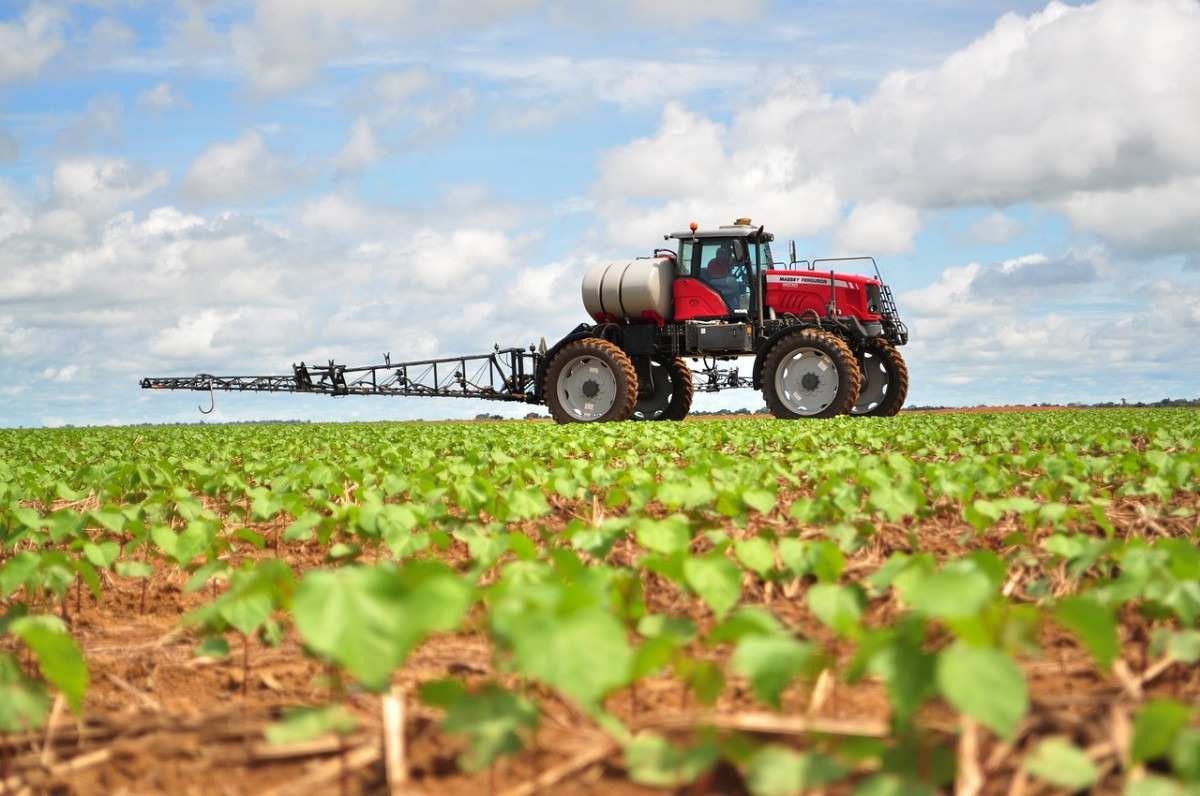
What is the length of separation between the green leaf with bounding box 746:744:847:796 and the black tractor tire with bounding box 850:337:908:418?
16.6 metres

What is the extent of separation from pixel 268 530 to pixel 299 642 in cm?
301

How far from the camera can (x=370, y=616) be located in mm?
1859

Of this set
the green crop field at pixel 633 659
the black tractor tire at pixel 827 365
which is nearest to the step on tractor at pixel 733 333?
the black tractor tire at pixel 827 365

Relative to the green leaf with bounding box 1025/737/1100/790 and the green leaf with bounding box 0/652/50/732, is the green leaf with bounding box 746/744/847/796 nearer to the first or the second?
the green leaf with bounding box 1025/737/1100/790

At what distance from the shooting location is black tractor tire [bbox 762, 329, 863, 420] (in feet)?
54.7

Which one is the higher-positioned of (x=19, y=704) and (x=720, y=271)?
(x=720, y=271)

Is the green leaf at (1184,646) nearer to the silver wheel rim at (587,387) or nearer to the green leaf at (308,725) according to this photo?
the green leaf at (308,725)

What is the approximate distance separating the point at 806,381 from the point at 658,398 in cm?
366

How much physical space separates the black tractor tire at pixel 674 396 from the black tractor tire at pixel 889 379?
3000mm

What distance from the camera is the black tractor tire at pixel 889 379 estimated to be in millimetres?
18234

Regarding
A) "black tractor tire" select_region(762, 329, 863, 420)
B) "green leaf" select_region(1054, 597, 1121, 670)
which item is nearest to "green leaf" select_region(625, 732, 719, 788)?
"green leaf" select_region(1054, 597, 1121, 670)

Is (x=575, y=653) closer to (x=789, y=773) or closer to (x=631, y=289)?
(x=789, y=773)

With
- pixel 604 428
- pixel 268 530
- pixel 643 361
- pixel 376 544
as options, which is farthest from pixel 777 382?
pixel 376 544

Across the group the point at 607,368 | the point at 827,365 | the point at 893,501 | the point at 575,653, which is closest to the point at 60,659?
the point at 575,653
